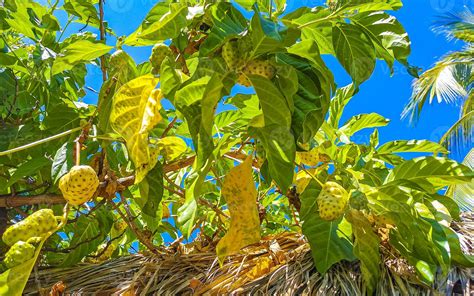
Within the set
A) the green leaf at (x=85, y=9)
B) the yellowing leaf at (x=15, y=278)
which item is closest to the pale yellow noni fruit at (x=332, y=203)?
the yellowing leaf at (x=15, y=278)

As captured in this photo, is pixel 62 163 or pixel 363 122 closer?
pixel 62 163

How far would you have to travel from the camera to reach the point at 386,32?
3.15ft

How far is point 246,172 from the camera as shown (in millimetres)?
943

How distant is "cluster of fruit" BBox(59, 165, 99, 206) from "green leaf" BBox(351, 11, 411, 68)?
1.68 feet

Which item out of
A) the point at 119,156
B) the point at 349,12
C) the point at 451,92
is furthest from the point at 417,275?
the point at 451,92

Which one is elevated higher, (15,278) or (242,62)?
(242,62)

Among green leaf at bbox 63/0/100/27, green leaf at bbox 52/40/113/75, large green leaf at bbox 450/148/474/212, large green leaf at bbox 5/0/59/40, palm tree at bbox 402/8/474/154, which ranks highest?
large green leaf at bbox 5/0/59/40

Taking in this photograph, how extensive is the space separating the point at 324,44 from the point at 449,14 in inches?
401

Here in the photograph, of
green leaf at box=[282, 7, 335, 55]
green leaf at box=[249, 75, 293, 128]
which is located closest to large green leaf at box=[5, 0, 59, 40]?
green leaf at box=[282, 7, 335, 55]

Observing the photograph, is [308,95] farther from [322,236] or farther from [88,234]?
[88,234]

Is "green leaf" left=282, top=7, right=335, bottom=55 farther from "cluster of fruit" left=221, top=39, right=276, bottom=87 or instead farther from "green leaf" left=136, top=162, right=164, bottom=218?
"green leaf" left=136, top=162, right=164, bottom=218

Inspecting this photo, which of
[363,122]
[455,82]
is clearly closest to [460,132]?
[455,82]

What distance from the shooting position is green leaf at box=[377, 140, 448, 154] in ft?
4.37

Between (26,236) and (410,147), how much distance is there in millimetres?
928
